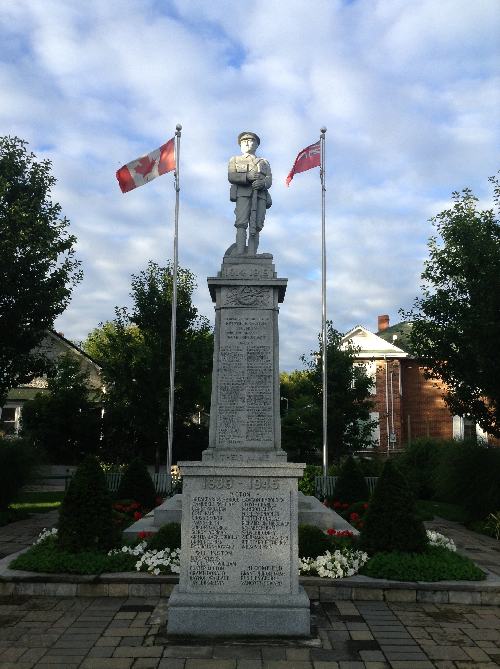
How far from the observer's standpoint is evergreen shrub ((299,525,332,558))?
9031 millimetres

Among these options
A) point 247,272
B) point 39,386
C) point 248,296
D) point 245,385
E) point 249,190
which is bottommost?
point 245,385

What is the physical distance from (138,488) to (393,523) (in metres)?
8.96

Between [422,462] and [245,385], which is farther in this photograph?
[422,462]

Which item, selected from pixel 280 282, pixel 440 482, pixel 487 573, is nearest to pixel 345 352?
pixel 440 482

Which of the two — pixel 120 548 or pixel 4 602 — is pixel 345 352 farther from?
pixel 4 602

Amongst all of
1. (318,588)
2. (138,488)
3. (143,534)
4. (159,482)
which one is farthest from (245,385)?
(159,482)

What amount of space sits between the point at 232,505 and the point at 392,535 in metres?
3.60

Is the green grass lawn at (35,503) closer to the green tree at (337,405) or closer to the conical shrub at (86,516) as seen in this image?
the conical shrub at (86,516)

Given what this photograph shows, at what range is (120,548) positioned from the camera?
923 cm

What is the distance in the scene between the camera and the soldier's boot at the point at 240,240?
11.3m

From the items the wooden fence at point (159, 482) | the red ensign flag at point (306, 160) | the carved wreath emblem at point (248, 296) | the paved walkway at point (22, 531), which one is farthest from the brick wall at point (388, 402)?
the carved wreath emblem at point (248, 296)

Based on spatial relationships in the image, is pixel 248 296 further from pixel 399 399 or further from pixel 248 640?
pixel 399 399

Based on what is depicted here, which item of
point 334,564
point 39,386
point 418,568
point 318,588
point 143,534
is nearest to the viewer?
point 318,588

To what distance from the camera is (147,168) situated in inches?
742
